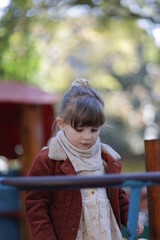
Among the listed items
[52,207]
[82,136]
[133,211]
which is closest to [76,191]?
[52,207]

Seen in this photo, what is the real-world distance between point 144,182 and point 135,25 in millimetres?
6825

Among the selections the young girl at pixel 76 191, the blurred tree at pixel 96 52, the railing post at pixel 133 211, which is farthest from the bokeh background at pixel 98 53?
the railing post at pixel 133 211

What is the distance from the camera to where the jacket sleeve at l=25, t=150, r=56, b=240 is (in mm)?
2610

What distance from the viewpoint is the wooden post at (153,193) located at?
2723mm

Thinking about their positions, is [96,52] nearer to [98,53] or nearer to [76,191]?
[98,53]

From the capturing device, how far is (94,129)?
276 centimetres

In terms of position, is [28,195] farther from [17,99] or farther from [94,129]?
[17,99]

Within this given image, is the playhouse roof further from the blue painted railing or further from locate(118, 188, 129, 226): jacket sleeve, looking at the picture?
the blue painted railing

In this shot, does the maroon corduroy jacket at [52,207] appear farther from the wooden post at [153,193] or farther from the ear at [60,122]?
the wooden post at [153,193]

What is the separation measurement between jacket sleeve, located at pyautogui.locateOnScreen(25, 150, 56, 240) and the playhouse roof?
183 inches

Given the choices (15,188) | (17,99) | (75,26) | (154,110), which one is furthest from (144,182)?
(154,110)

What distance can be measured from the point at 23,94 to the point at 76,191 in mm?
4852

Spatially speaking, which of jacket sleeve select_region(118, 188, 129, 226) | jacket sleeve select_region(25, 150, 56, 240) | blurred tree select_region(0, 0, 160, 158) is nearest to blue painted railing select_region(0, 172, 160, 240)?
jacket sleeve select_region(25, 150, 56, 240)

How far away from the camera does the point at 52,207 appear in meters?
2.71
